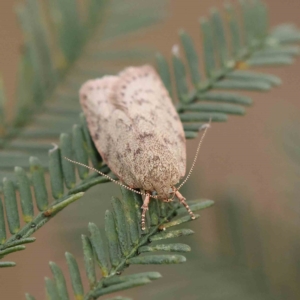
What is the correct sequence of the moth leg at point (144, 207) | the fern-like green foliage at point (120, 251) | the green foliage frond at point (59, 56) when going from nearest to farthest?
the fern-like green foliage at point (120, 251)
the moth leg at point (144, 207)
the green foliage frond at point (59, 56)

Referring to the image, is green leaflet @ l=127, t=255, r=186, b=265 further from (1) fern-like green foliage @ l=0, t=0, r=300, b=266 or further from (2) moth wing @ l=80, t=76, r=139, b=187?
(2) moth wing @ l=80, t=76, r=139, b=187

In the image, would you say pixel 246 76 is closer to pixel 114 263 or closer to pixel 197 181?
pixel 197 181

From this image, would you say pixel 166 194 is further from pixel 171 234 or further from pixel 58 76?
pixel 58 76

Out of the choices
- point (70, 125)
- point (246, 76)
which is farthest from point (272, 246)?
point (70, 125)

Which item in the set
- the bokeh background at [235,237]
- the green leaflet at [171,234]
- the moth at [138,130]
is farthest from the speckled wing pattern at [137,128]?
the green leaflet at [171,234]

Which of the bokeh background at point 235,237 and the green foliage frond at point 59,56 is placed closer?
the bokeh background at point 235,237

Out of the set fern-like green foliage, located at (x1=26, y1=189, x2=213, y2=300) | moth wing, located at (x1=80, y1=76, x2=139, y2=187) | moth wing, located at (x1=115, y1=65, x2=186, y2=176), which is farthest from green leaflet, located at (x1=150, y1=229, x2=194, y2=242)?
moth wing, located at (x1=115, y1=65, x2=186, y2=176)

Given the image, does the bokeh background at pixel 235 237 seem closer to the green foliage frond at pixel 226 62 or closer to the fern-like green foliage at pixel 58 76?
the fern-like green foliage at pixel 58 76

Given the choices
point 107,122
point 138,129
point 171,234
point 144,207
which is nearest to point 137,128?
point 138,129
